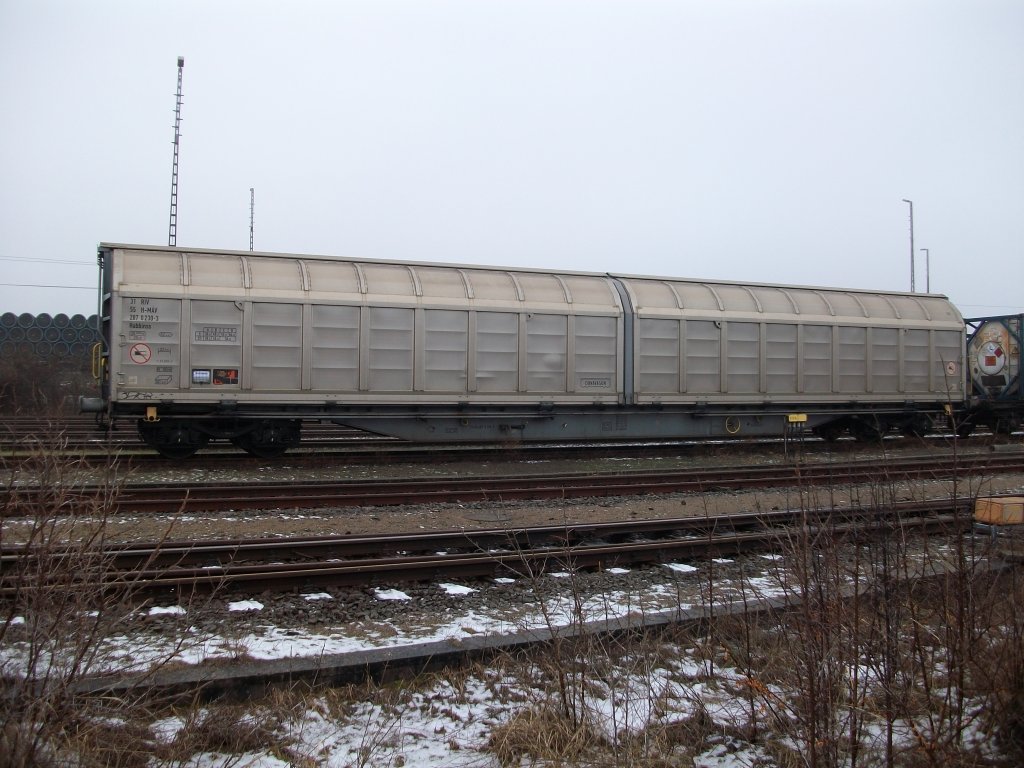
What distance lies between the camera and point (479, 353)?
48.8ft

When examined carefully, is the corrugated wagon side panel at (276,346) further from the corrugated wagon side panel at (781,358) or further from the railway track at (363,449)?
the corrugated wagon side panel at (781,358)

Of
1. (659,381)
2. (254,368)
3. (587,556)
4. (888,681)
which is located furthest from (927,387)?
(888,681)

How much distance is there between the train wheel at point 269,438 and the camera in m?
14.0

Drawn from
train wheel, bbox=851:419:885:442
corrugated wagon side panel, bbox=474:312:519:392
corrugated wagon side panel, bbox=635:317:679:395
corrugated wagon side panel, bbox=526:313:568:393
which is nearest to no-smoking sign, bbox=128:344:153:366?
corrugated wagon side panel, bbox=474:312:519:392

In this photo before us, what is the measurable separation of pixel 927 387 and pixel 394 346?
1388 centimetres

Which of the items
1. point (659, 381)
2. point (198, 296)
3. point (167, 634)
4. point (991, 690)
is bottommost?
point (167, 634)

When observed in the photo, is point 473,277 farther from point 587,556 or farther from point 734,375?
point 587,556

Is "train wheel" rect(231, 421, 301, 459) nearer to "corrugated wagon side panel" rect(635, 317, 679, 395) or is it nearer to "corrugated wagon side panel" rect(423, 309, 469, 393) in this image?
"corrugated wagon side panel" rect(423, 309, 469, 393)

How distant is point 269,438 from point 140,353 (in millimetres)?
2746

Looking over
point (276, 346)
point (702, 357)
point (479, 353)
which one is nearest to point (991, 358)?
point (702, 357)

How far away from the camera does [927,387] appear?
737 inches

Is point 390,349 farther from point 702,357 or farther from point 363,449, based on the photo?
point 702,357

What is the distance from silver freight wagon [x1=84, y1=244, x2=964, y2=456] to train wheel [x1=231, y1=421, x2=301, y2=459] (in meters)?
0.04

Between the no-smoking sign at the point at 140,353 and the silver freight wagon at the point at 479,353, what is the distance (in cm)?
3
